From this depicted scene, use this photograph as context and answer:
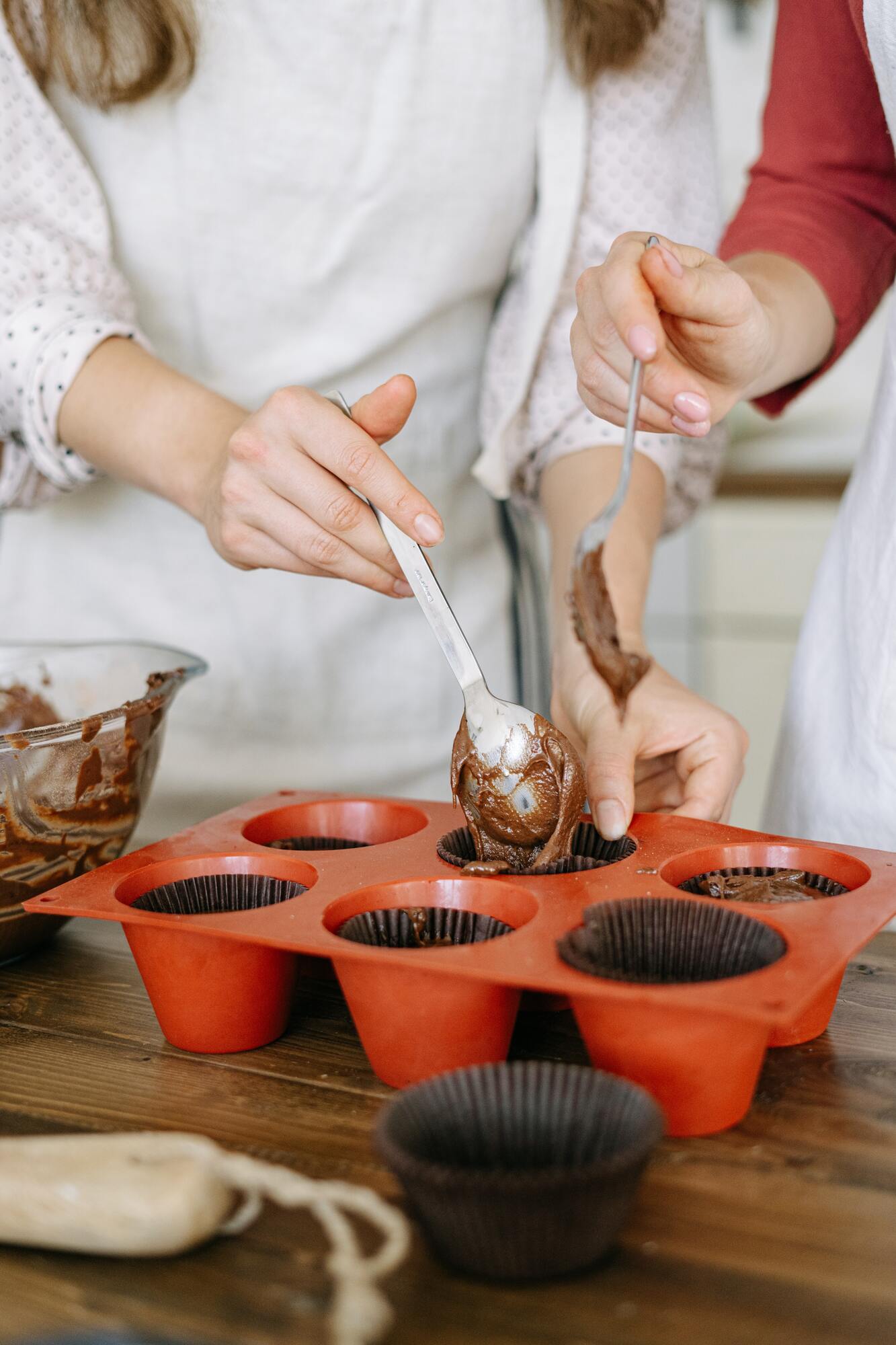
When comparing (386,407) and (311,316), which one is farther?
(311,316)

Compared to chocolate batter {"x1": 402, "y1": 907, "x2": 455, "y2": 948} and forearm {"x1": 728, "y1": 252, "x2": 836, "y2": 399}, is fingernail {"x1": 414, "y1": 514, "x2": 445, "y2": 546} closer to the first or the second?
chocolate batter {"x1": 402, "y1": 907, "x2": 455, "y2": 948}

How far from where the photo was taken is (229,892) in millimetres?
826

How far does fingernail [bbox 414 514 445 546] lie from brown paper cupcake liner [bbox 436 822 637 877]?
22 cm

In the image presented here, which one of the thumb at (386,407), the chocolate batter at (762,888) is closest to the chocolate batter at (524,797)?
the chocolate batter at (762,888)

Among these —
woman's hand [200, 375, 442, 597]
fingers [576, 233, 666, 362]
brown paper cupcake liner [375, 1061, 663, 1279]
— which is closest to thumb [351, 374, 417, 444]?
woman's hand [200, 375, 442, 597]

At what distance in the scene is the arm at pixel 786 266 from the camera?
882 mm

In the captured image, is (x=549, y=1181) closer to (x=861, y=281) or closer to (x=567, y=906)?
(x=567, y=906)

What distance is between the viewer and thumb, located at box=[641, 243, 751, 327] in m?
0.81

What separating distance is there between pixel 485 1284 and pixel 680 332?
0.69m

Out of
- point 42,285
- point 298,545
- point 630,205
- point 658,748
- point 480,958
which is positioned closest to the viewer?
point 480,958

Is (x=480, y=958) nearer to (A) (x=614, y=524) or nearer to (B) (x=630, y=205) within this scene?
(A) (x=614, y=524)

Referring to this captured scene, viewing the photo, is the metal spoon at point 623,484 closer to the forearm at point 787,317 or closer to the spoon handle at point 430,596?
the spoon handle at point 430,596

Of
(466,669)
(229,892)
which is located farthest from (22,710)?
(466,669)

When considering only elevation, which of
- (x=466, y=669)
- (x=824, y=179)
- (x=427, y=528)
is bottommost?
(x=466, y=669)
